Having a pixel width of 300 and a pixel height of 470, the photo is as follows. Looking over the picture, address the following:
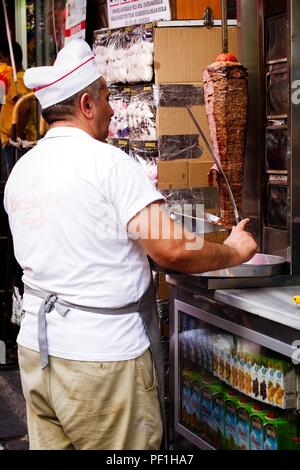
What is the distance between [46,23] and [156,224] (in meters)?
6.18

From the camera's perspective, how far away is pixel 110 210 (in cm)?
292

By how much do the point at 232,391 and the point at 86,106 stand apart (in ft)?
5.03

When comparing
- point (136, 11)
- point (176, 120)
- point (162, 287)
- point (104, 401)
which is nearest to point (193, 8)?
point (136, 11)

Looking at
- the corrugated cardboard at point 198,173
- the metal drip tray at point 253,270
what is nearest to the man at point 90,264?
the metal drip tray at point 253,270

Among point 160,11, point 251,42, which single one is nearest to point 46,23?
point 160,11

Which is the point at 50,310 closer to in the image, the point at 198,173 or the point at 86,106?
the point at 86,106

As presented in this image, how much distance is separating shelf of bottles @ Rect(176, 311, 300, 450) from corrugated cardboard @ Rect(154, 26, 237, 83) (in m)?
1.68

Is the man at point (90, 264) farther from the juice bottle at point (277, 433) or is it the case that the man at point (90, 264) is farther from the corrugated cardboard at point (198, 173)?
the corrugated cardboard at point (198, 173)

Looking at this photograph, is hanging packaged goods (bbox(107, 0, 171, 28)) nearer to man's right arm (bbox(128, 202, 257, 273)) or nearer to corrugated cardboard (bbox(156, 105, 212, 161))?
corrugated cardboard (bbox(156, 105, 212, 161))

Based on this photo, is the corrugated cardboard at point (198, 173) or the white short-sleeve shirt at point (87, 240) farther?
the corrugated cardboard at point (198, 173)

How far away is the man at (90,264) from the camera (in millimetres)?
2904

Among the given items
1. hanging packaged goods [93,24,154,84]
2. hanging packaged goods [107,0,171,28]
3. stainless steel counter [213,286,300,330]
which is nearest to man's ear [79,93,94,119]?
stainless steel counter [213,286,300,330]

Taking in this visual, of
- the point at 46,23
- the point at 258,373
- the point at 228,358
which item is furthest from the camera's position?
the point at 46,23

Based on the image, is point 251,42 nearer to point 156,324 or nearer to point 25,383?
point 156,324
